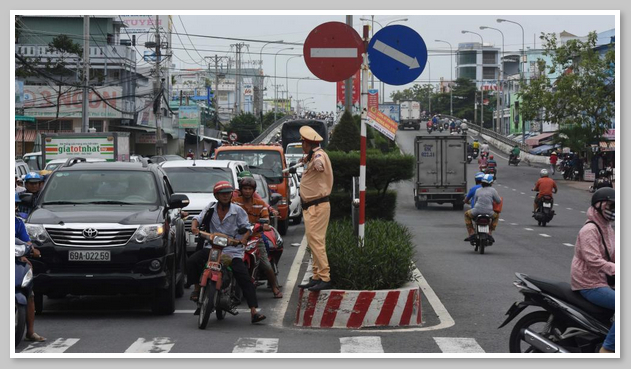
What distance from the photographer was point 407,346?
9.15 meters

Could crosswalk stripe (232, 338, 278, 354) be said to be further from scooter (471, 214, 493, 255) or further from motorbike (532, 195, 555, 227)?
motorbike (532, 195, 555, 227)

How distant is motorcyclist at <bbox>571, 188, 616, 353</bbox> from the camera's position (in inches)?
292

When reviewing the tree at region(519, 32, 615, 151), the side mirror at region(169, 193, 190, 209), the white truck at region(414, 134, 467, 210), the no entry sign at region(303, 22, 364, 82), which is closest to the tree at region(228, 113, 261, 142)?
the tree at region(519, 32, 615, 151)

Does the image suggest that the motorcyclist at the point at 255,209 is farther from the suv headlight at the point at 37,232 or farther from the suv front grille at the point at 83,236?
the suv headlight at the point at 37,232

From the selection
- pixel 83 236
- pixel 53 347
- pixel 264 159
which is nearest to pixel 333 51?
pixel 83 236

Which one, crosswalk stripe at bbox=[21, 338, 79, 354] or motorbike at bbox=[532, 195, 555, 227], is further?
motorbike at bbox=[532, 195, 555, 227]

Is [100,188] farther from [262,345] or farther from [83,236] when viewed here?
[262,345]

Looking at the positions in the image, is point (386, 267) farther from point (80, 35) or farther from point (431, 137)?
point (80, 35)

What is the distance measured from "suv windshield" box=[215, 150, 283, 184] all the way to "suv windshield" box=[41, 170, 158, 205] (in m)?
13.1

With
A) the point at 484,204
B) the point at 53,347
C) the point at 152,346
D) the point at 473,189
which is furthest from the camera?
the point at 473,189

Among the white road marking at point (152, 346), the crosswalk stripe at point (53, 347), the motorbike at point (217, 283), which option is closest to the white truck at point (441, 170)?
the motorbike at point (217, 283)

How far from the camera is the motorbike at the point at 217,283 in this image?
10.3m

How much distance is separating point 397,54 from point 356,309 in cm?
269

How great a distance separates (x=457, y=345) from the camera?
925cm
